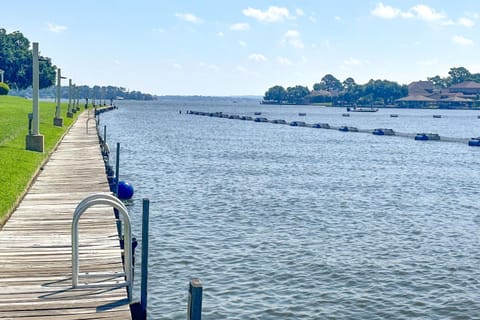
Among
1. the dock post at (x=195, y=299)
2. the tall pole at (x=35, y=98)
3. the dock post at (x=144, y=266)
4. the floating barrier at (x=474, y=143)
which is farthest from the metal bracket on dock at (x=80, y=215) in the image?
the floating barrier at (x=474, y=143)

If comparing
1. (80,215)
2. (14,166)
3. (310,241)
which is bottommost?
(310,241)

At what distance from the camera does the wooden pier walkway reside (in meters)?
11.1

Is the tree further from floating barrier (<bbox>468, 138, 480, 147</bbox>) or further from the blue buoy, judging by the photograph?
the blue buoy

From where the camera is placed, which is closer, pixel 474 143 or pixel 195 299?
pixel 195 299

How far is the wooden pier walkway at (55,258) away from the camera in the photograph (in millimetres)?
11086

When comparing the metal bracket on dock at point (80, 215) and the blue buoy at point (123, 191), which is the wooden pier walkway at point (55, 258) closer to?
the metal bracket on dock at point (80, 215)

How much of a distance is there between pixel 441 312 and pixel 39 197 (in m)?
14.3

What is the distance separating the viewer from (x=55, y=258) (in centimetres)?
1412

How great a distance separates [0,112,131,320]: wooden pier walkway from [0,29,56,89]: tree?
13572 centimetres

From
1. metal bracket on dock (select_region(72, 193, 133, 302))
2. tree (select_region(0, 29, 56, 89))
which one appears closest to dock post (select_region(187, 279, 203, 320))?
metal bracket on dock (select_region(72, 193, 133, 302))

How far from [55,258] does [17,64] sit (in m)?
150

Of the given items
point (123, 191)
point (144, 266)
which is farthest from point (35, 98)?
point (144, 266)

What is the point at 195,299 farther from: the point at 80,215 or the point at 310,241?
the point at 310,241

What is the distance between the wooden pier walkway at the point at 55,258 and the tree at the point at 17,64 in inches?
5343
